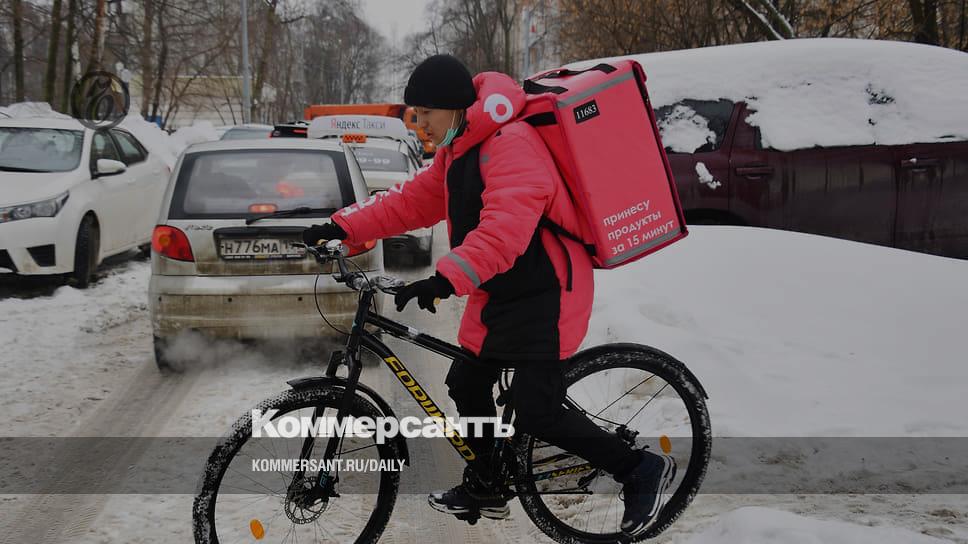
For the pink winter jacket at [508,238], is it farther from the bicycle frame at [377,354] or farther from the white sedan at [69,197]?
the white sedan at [69,197]

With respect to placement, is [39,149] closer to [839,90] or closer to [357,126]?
[357,126]

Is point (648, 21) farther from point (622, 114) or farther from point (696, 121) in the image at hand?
point (622, 114)

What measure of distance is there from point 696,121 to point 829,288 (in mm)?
2382

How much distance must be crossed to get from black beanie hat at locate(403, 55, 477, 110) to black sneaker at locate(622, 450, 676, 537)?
4.89 ft

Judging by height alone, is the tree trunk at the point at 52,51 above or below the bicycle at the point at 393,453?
above

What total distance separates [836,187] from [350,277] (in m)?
5.32

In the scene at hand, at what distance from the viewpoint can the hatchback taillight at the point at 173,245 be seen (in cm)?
534

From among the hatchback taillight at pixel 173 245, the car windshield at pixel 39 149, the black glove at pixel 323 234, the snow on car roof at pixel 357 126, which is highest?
the snow on car roof at pixel 357 126

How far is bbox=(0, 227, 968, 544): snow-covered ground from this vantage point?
3.36 metres

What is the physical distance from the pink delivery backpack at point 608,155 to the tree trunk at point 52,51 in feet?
63.1

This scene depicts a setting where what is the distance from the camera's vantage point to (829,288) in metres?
5.30

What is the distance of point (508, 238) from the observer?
8.43 ft

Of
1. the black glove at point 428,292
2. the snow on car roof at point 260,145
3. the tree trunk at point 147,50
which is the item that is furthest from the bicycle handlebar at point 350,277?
the tree trunk at point 147,50

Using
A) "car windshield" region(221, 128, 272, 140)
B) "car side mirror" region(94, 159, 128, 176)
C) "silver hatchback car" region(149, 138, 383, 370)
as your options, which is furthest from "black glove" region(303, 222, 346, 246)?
"car windshield" region(221, 128, 272, 140)
